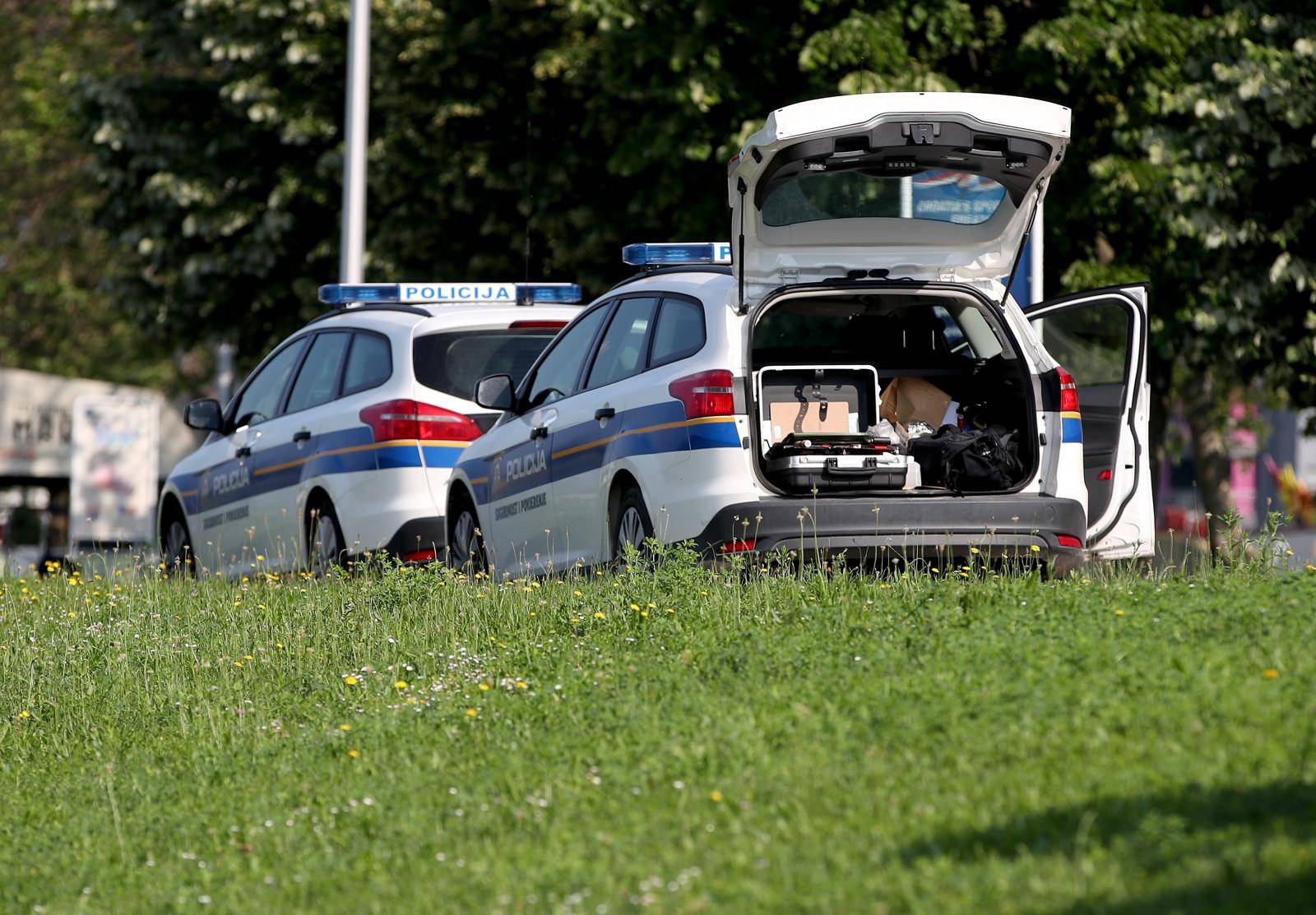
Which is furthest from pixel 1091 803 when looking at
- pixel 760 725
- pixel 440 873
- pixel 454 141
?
pixel 454 141

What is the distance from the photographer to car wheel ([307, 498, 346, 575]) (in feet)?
35.4

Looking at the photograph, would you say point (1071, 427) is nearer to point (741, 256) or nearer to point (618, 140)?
point (741, 256)

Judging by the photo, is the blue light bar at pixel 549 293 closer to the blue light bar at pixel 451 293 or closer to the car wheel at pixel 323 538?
the blue light bar at pixel 451 293

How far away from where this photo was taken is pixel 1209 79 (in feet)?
48.9

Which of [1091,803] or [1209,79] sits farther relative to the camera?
[1209,79]

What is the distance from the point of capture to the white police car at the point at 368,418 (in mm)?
10398

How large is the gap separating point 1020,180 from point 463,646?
3.20 meters

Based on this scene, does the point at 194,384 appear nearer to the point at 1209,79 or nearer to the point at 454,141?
the point at 454,141

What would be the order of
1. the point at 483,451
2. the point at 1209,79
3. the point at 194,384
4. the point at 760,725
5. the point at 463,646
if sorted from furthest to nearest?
the point at 194,384
the point at 1209,79
the point at 483,451
the point at 463,646
the point at 760,725

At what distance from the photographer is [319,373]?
11.3 m

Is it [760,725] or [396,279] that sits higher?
[396,279]

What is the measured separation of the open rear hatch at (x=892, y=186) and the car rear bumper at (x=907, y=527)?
101 cm

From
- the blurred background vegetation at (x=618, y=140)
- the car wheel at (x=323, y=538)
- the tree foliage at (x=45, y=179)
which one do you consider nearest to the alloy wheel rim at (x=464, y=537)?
the car wheel at (x=323, y=538)

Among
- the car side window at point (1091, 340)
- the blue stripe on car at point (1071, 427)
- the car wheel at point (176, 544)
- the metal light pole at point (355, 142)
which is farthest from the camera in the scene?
the metal light pole at point (355, 142)
